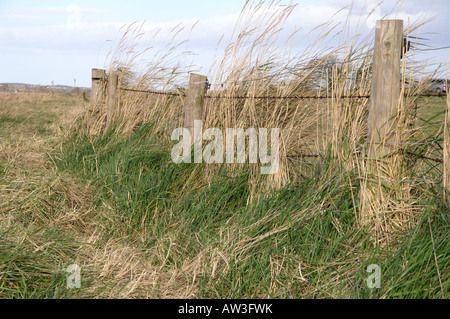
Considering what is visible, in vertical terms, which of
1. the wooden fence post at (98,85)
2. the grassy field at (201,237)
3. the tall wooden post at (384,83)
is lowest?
the grassy field at (201,237)

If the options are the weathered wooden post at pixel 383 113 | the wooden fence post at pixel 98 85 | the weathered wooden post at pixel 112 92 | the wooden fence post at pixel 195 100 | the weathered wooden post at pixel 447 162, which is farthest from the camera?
the wooden fence post at pixel 98 85

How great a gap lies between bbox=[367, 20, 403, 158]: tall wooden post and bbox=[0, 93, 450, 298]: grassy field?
332 mm

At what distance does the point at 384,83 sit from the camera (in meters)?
3.13

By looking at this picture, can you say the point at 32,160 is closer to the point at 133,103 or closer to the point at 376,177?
the point at 133,103

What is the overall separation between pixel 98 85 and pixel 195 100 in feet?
8.95

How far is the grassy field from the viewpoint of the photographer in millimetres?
2557

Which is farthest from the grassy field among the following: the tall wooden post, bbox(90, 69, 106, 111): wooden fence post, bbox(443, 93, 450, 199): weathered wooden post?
bbox(90, 69, 106, 111): wooden fence post

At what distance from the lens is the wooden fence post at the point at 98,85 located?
6.43 m

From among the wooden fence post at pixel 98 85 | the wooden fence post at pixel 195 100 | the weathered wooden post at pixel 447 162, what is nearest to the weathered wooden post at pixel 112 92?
the wooden fence post at pixel 98 85

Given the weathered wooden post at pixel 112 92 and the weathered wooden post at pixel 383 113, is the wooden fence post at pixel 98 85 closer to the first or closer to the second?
the weathered wooden post at pixel 112 92

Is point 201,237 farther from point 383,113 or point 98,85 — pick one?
point 98,85

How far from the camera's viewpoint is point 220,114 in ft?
13.5

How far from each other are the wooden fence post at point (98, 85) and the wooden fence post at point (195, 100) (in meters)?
2.59
